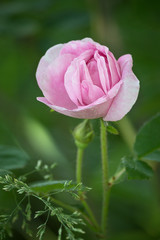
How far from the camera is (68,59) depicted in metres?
0.85

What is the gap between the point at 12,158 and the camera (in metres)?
1.00

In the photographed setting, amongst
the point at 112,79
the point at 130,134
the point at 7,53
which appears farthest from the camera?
the point at 7,53

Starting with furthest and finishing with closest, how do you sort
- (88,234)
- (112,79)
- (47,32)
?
1. (47,32)
2. (88,234)
3. (112,79)

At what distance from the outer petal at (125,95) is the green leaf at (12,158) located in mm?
274

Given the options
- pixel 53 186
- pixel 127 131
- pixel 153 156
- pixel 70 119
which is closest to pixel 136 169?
pixel 153 156

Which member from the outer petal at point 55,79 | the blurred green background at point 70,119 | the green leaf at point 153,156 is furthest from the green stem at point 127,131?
the outer petal at point 55,79

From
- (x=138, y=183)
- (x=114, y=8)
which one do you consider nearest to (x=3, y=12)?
(x=114, y=8)

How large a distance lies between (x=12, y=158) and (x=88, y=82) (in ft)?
0.99

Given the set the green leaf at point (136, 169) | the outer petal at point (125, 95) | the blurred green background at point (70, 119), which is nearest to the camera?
the outer petal at point (125, 95)

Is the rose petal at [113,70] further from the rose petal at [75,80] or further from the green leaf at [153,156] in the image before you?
the green leaf at [153,156]

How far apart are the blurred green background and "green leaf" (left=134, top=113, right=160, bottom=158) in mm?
405

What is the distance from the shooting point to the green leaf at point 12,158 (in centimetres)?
97

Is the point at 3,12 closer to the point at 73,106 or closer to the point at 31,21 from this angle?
the point at 31,21

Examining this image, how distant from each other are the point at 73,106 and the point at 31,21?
3.15 ft
